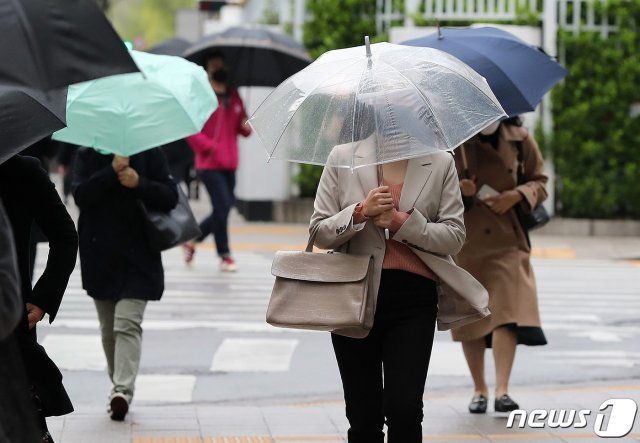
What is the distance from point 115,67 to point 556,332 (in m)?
7.93

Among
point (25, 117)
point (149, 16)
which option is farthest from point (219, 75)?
point (149, 16)

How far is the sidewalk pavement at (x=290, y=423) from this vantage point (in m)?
6.97

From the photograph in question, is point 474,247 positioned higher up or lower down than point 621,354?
higher up

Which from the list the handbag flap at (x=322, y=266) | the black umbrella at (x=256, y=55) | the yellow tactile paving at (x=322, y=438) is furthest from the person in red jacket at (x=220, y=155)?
the handbag flap at (x=322, y=266)

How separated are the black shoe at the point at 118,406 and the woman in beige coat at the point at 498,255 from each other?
181cm

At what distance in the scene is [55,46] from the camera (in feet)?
12.7

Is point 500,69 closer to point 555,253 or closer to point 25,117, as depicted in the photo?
point 25,117

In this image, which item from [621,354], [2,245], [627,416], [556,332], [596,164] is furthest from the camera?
[596,164]

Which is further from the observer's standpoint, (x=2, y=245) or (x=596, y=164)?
(x=596, y=164)

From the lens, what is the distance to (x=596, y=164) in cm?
2042

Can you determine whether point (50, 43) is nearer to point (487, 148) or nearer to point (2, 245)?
point (2, 245)

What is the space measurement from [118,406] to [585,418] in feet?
8.24

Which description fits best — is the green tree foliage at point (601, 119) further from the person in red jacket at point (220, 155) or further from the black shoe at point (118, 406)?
the black shoe at point (118, 406)

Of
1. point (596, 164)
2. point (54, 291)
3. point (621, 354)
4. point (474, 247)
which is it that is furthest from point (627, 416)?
point (596, 164)
